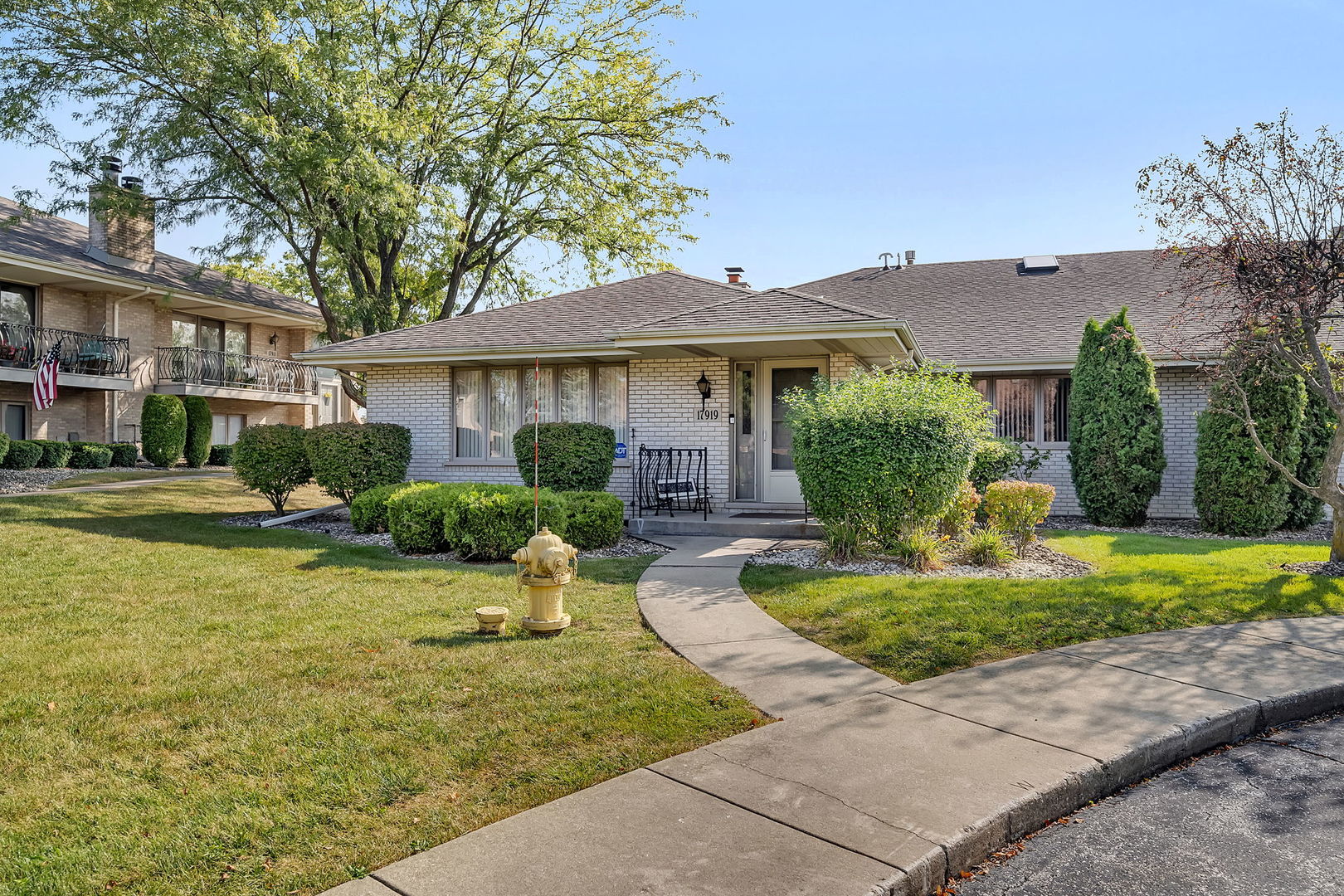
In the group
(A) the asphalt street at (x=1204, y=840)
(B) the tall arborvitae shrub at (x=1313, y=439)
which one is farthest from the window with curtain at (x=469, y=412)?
(B) the tall arborvitae shrub at (x=1313, y=439)

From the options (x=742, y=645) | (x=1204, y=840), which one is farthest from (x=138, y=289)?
(x=1204, y=840)

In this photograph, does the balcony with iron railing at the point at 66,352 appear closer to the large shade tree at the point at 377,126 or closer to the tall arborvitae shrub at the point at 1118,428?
the large shade tree at the point at 377,126

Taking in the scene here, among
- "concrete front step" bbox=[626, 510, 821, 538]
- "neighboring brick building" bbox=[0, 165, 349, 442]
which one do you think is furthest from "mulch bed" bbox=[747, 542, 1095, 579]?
"neighboring brick building" bbox=[0, 165, 349, 442]

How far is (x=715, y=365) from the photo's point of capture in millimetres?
13414

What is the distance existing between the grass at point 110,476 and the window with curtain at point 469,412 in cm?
808

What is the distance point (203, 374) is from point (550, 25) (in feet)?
47.4

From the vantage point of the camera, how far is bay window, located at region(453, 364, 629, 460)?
558 inches

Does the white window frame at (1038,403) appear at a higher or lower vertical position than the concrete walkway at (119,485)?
higher

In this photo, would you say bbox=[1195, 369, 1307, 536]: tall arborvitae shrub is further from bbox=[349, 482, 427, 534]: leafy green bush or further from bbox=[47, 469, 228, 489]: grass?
bbox=[47, 469, 228, 489]: grass

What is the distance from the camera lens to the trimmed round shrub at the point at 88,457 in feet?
65.9

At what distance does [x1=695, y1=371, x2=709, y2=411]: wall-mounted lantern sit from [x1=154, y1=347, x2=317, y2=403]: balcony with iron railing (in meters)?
16.8

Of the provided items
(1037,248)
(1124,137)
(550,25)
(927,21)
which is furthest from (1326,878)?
(550,25)

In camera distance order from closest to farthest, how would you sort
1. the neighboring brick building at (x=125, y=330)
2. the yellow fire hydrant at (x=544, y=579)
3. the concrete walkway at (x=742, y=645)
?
the concrete walkway at (x=742, y=645) < the yellow fire hydrant at (x=544, y=579) < the neighboring brick building at (x=125, y=330)

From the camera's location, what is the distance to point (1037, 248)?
1959 cm
